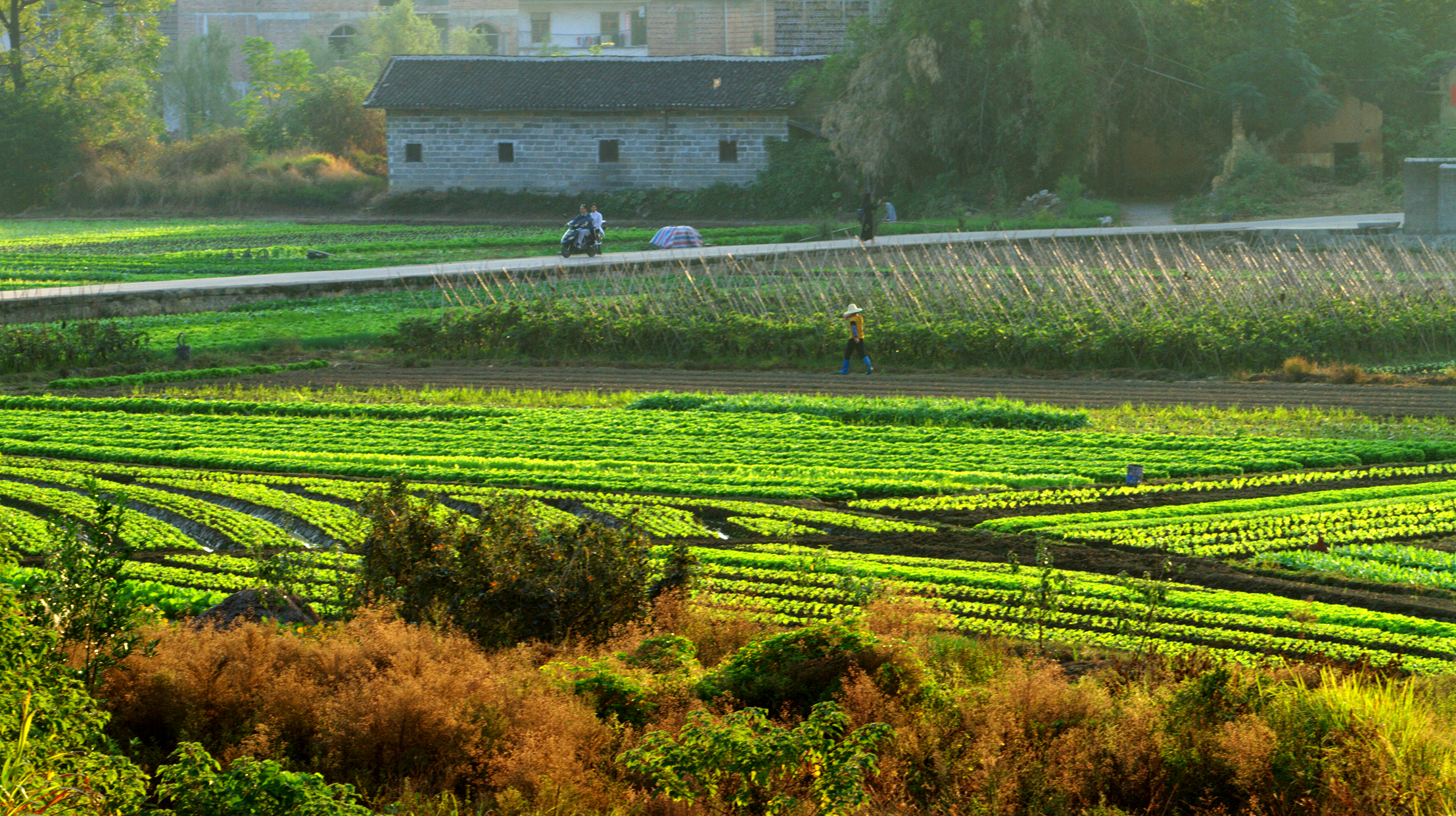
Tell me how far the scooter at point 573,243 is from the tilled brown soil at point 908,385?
1067 centimetres

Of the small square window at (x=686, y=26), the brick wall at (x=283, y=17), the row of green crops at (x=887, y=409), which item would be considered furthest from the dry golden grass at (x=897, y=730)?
the brick wall at (x=283, y=17)

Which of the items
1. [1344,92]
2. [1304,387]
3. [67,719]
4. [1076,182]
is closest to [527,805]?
[67,719]

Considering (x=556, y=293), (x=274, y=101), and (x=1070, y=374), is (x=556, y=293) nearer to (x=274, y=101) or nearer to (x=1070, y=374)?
(x=1070, y=374)

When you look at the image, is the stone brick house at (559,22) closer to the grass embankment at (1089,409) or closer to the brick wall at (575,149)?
the brick wall at (575,149)

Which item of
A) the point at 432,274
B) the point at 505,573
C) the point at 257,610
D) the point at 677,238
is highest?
the point at 677,238

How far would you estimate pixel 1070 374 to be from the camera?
1950cm

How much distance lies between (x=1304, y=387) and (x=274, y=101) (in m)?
65.2

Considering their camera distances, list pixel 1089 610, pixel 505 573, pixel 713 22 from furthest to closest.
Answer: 1. pixel 713 22
2. pixel 1089 610
3. pixel 505 573

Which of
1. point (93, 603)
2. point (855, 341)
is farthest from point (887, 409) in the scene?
point (93, 603)

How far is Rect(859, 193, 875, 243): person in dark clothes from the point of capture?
Result: 108 ft

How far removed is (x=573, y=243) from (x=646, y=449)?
1774cm

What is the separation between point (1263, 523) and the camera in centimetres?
1135

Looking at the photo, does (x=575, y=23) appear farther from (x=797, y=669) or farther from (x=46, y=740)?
(x=46, y=740)

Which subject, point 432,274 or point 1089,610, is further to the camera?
point 432,274
